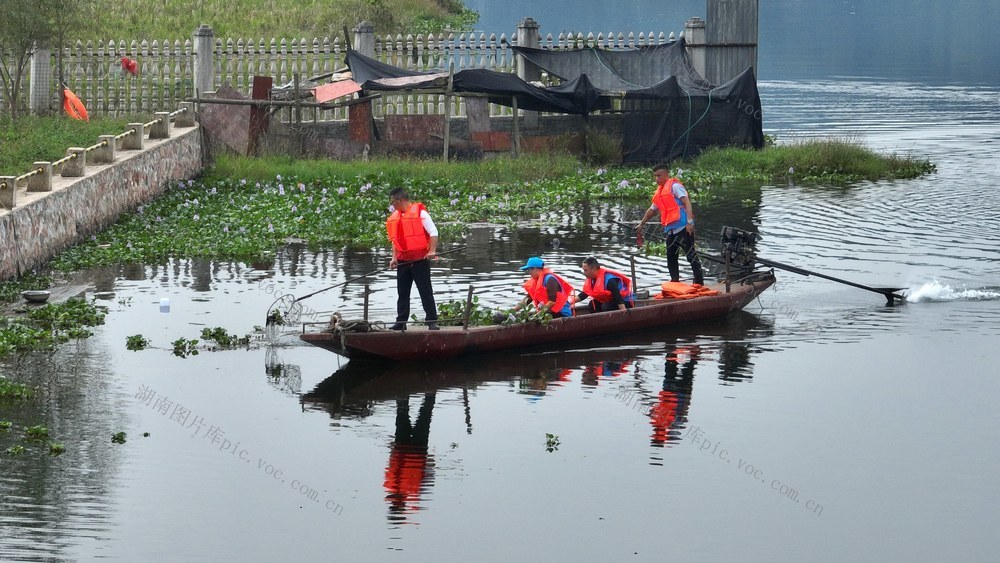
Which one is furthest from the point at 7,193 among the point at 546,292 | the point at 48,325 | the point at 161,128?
the point at 546,292

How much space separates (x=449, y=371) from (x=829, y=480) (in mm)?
5095

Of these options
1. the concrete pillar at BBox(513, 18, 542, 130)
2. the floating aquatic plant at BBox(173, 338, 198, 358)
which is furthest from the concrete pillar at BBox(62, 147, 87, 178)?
the concrete pillar at BBox(513, 18, 542, 130)

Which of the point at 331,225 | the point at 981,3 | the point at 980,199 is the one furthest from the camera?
the point at 981,3

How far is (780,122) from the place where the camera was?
45.2 metres

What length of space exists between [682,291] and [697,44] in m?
16.7

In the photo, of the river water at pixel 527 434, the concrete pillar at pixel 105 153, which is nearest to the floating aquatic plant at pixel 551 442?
the river water at pixel 527 434

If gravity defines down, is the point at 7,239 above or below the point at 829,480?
above

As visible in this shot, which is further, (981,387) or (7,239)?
(7,239)

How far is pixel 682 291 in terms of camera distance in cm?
1853

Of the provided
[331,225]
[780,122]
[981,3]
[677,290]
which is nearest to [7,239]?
[331,225]

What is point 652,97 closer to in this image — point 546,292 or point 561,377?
point 546,292

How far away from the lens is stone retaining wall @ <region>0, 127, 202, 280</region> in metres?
20.0

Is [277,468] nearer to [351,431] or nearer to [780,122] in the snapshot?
[351,431]

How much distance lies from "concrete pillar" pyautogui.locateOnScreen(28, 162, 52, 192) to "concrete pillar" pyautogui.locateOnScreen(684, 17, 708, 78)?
17.3 meters
